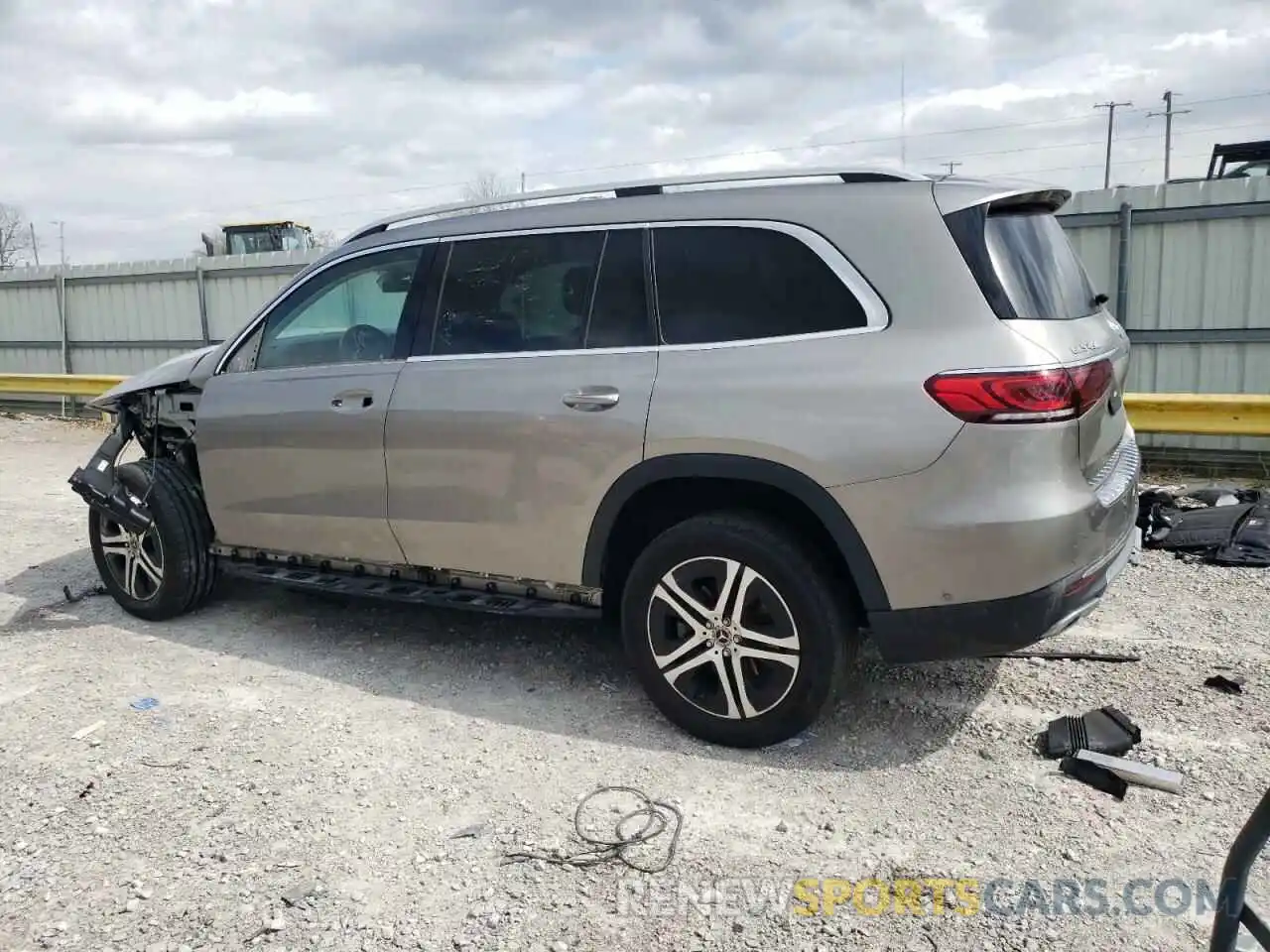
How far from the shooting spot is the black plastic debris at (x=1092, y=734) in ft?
11.5

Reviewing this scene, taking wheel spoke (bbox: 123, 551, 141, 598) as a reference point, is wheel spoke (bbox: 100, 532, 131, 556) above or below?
above

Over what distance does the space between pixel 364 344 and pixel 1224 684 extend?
151 inches

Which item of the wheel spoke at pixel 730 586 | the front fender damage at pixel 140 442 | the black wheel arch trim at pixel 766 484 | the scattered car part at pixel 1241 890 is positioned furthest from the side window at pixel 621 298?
the scattered car part at pixel 1241 890

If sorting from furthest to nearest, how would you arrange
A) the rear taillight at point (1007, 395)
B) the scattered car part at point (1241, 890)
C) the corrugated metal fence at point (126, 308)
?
1. the corrugated metal fence at point (126, 308)
2. the rear taillight at point (1007, 395)
3. the scattered car part at point (1241, 890)

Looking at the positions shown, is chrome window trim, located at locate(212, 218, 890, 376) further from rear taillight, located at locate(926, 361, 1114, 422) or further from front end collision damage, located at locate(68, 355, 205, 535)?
front end collision damage, located at locate(68, 355, 205, 535)

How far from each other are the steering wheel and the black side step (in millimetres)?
985

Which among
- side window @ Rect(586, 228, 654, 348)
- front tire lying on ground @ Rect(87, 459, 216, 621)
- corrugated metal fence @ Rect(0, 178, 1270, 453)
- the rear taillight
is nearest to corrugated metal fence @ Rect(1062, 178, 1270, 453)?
corrugated metal fence @ Rect(0, 178, 1270, 453)

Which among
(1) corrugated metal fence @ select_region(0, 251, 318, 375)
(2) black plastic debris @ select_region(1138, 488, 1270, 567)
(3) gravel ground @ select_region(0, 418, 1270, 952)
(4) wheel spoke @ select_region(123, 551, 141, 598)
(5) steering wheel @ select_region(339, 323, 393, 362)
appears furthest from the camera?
(1) corrugated metal fence @ select_region(0, 251, 318, 375)

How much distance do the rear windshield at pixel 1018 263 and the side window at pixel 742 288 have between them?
0.40 m

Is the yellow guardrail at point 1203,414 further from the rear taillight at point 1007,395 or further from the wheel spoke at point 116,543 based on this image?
the wheel spoke at point 116,543

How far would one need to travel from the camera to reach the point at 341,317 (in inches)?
187

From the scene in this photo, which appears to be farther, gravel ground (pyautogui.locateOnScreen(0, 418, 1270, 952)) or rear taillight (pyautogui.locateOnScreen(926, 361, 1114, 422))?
rear taillight (pyautogui.locateOnScreen(926, 361, 1114, 422))

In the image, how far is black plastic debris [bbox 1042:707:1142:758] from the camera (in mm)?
3520

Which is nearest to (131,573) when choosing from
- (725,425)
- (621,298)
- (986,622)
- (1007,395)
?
(621,298)
